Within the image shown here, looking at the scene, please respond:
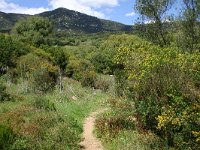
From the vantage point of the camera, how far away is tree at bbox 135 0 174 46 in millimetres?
31453

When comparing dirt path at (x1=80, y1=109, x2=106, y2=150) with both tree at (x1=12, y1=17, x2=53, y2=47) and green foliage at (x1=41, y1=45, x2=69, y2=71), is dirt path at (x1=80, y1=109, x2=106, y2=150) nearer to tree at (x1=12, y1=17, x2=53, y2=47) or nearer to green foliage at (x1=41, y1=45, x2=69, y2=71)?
green foliage at (x1=41, y1=45, x2=69, y2=71)

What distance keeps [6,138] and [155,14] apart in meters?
18.9

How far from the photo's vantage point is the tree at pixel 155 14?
31.5 m

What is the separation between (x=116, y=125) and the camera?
21719mm

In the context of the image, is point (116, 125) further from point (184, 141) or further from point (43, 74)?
point (43, 74)

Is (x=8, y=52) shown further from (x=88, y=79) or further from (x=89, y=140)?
(x=89, y=140)

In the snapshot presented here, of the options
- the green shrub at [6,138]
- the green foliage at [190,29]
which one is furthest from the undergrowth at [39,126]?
the green foliage at [190,29]

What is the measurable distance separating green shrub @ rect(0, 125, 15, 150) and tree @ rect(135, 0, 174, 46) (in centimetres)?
1797

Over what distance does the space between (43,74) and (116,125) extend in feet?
64.7

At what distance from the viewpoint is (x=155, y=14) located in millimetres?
31766

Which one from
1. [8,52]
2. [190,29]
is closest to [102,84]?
[8,52]

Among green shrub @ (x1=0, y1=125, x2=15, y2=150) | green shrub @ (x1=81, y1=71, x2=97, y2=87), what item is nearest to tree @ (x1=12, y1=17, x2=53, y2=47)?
green shrub @ (x1=81, y1=71, x2=97, y2=87)

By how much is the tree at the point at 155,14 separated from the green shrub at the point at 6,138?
17973mm

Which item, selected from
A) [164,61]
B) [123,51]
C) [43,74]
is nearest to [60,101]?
[43,74]
